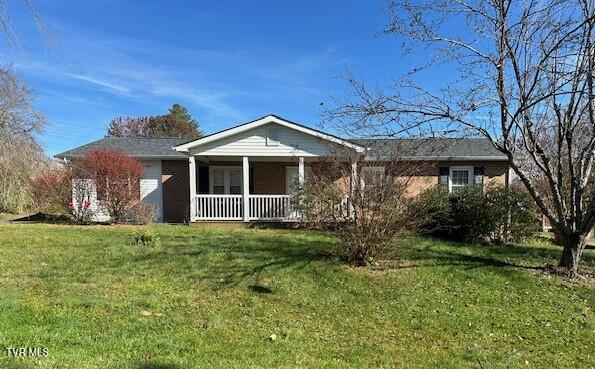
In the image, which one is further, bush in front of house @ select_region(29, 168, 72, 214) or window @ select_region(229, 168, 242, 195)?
window @ select_region(229, 168, 242, 195)

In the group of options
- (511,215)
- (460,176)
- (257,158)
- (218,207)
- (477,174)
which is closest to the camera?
(511,215)

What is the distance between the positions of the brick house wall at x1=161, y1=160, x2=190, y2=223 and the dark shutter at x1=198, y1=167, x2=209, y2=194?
54cm

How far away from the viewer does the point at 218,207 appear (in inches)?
609

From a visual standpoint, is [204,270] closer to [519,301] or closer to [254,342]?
[254,342]

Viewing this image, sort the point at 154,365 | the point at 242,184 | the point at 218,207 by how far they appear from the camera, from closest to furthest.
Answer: the point at 154,365 < the point at 218,207 < the point at 242,184

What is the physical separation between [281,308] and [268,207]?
9850 mm

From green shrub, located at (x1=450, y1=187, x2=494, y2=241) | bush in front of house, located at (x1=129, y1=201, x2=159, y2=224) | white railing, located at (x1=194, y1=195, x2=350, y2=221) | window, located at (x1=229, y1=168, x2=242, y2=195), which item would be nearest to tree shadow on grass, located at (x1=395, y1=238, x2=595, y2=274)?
green shrub, located at (x1=450, y1=187, x2=494, y2=241)

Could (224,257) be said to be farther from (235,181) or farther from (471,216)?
(235,181)

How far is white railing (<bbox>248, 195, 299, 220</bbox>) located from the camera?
50.9ft

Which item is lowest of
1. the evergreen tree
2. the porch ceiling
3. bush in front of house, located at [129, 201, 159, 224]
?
bush in front of house, located at [129, 201, 159, 224]

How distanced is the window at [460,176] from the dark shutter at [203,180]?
10111 mm

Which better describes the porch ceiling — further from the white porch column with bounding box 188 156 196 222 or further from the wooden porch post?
the wooden porch post

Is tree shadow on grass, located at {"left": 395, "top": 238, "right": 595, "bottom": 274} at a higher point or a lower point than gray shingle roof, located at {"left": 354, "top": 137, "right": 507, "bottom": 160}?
lower

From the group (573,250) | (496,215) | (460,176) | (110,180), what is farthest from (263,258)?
(460,176)
